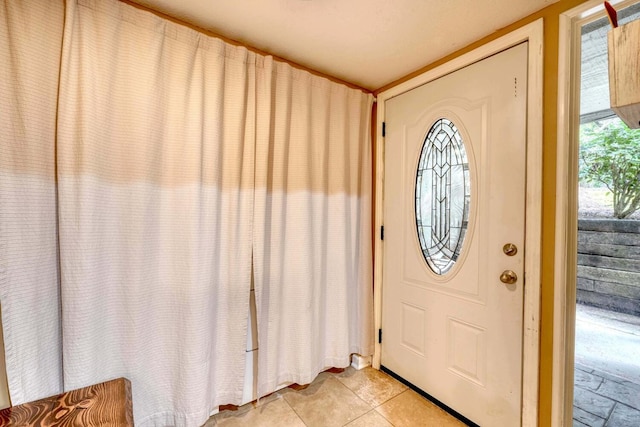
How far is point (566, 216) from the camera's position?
1.16 metres

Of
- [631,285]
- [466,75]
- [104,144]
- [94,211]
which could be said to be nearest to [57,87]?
[104,144]

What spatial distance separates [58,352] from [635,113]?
2.02 m

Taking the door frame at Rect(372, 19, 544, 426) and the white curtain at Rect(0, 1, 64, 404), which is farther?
the door frame at Rect(372, 19, 544, 426)

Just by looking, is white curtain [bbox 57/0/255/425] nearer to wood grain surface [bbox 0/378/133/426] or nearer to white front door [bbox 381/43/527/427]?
wood grain surface [bbox 0/378/133/426]

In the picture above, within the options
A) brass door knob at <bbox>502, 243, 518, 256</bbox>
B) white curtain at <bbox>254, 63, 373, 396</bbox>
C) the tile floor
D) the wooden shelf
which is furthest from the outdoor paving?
the wooden shelf

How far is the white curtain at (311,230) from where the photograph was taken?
1.58m

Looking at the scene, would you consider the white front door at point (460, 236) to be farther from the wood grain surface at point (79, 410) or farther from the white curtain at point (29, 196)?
the white curtain at point (29, 196)

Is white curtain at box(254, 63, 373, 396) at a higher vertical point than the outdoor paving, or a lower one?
higher

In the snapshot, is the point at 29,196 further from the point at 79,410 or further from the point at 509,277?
the point at 509,277

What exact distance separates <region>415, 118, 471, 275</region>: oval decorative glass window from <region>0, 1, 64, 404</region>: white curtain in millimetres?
1935

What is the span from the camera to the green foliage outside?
86.2 inches

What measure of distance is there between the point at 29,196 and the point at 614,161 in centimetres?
401

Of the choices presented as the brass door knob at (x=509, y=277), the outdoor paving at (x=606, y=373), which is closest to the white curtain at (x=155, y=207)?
the brass door knob at (x=509, y=277)

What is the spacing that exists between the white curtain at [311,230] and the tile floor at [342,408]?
0.45ft
